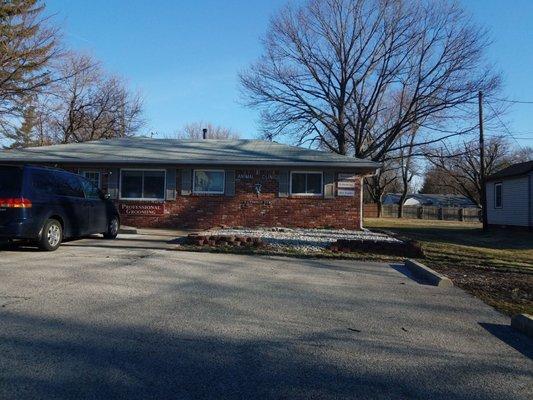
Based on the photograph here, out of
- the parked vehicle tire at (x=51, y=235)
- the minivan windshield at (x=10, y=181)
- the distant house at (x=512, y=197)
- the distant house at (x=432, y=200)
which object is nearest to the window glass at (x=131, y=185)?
the parked vehicle tire at (x=51, y=235)

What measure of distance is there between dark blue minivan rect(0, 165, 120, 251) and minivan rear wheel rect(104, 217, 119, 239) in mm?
A: 962

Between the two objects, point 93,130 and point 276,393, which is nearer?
point 276,393

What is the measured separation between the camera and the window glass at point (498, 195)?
29109 millimetres

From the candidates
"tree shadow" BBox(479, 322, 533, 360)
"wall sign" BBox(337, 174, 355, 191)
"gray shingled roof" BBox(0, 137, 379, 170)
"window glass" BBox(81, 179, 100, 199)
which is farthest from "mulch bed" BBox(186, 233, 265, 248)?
"wall sign" BBox(337, 174, 355, 191)

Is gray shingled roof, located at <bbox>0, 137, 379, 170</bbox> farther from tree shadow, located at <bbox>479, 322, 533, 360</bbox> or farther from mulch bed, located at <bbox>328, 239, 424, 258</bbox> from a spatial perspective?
tree shadow, located at <bbox>479, 322, 533, 360</bbox>

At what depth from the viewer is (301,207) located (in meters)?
19.8

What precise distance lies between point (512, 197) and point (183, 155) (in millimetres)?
17259

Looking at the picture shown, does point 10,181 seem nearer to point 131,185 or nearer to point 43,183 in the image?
point 43,183

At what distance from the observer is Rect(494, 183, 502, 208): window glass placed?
29109 mm

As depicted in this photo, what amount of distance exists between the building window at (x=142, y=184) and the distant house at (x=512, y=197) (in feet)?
55.3

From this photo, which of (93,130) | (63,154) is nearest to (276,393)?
(63,154)

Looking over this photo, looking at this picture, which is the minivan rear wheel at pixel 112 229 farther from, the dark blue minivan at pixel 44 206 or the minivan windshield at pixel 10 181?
the minivan windshield at pixel 10 181

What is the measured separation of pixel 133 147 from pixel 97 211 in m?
9.67

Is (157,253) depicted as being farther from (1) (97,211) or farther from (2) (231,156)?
(2) (231,156)
